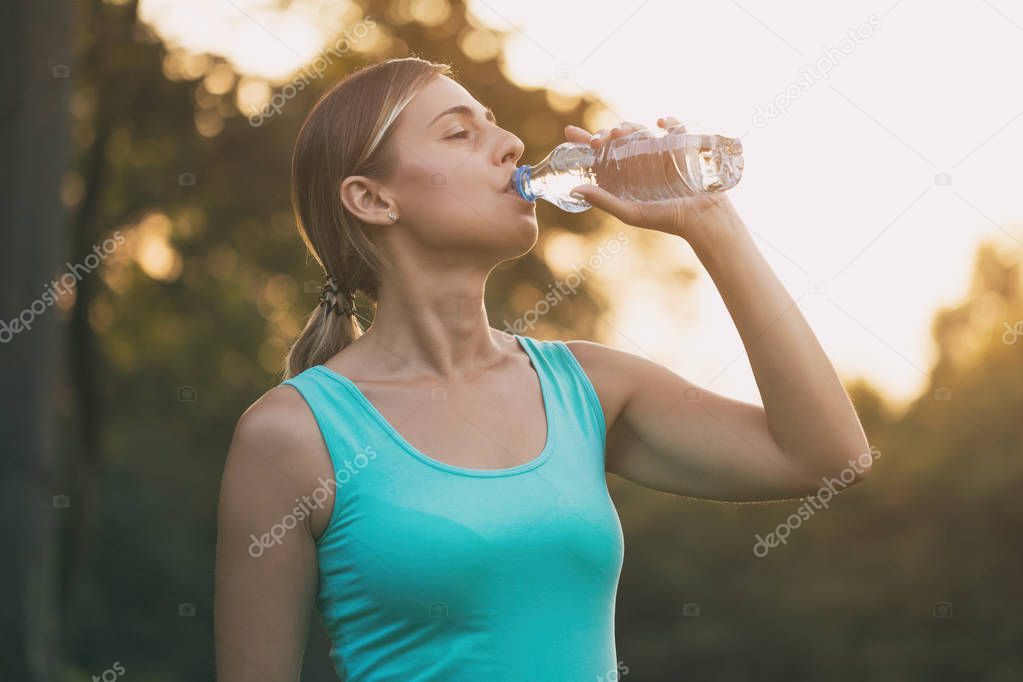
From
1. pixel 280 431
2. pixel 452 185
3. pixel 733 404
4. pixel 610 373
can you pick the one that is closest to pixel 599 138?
pixel 452 185

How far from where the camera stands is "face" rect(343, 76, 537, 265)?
2395 millimetres

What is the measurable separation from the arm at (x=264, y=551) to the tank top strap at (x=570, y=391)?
47 centimetres

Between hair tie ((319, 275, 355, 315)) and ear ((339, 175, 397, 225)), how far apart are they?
0.20 meters

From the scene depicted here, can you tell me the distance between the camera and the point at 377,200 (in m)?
2.58

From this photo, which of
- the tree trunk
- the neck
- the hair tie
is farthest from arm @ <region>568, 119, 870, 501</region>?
the tree trunk

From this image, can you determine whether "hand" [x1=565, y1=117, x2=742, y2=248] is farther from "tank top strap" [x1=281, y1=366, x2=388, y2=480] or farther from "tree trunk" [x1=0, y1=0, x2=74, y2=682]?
"tree trunk" [x1=0, y1=0, x2=74, y2=682]

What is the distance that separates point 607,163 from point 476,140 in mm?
513

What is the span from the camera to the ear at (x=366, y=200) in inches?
101

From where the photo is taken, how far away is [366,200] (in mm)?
2588

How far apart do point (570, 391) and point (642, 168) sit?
2.17 ft

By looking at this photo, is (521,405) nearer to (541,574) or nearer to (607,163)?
(541,574)

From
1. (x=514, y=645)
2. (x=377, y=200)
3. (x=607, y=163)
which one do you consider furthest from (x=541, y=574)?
(x=607, y=163)

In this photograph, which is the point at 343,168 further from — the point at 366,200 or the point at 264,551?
the point at 264,551

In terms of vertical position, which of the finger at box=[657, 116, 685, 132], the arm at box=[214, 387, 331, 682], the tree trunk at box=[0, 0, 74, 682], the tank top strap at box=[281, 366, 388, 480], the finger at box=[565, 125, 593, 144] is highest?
the finger at box=[657, 116, 685, 132]
